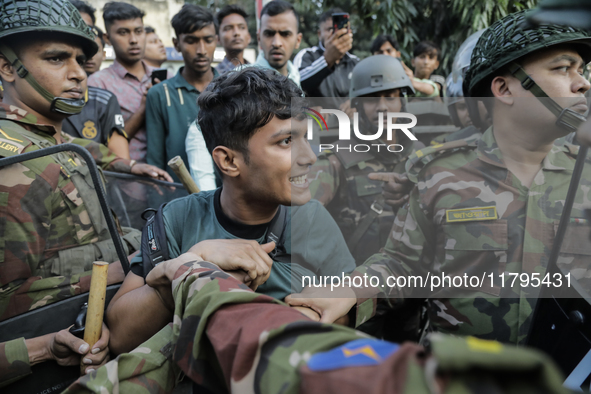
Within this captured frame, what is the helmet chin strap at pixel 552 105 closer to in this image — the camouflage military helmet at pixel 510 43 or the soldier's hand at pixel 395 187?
the camouflage military helmet at pixel 510 43

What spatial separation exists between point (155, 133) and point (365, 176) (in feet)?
6.24

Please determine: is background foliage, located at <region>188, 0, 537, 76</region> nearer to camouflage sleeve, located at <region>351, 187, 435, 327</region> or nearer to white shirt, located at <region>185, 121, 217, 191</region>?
white shirt, located at <region>185, 121, 217, 191</region>

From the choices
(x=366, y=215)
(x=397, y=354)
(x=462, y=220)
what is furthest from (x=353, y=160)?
(x=397, y=354)

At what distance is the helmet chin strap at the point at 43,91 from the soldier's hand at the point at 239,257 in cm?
151

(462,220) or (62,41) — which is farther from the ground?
(62,41)

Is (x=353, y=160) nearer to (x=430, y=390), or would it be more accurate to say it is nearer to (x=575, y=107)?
(x=575, y=107)

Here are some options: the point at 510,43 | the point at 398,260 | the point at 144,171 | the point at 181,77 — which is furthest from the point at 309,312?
the point at 181,77

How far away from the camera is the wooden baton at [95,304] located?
5.37 ft

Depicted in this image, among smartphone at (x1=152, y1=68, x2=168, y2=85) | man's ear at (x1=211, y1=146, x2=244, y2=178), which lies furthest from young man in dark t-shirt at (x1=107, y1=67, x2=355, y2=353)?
smartphone at (x1=152, y1=68, x2=168, y2=85)

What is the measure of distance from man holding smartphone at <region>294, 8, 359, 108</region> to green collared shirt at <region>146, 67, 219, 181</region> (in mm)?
1429

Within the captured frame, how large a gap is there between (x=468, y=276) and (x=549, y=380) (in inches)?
60.0

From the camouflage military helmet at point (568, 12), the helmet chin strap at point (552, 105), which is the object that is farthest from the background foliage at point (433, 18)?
the camouflage military helmet at point (568, 12)

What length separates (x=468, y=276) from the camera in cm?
200

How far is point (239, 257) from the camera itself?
153 centimetres
